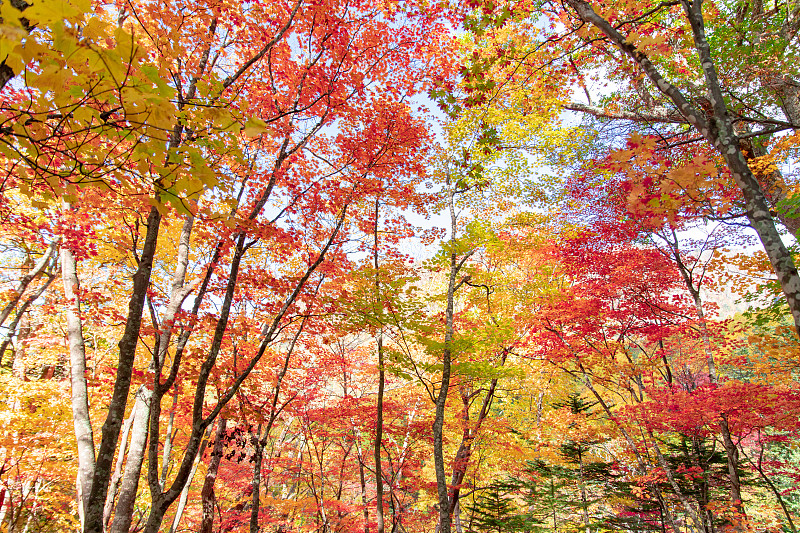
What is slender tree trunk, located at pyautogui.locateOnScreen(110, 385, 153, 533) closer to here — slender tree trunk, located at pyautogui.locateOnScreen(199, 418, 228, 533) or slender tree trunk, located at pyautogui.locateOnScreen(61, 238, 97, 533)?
slender tree trunk, located at pyautogui.locateOnScreen(61, 238, 97, 533)

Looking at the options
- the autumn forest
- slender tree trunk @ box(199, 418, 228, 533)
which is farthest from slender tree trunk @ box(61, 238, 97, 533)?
slender tree trunk @ box(199, 418, 228, 533)

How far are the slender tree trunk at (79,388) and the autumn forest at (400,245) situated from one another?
0.04 metres

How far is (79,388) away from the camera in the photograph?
436 centimetres

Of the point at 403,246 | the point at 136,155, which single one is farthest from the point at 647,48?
the point at 403,246

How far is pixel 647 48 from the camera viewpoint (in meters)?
2.44

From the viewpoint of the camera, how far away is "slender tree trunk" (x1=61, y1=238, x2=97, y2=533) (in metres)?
4.03

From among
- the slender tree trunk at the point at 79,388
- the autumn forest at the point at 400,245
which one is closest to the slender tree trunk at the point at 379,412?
the autumn forest at the point at 400,245

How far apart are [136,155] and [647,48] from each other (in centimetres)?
336

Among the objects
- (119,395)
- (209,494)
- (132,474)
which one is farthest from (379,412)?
(119,395)

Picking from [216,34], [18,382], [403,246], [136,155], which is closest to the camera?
[136,155]

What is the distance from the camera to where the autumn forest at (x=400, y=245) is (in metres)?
2.50

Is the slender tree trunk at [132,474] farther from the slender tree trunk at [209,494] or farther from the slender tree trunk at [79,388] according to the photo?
the slender tree trunk at [209,494]

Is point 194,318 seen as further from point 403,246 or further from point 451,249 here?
point 403,246

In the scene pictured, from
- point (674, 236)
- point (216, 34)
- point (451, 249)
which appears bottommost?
point (451, 249)
